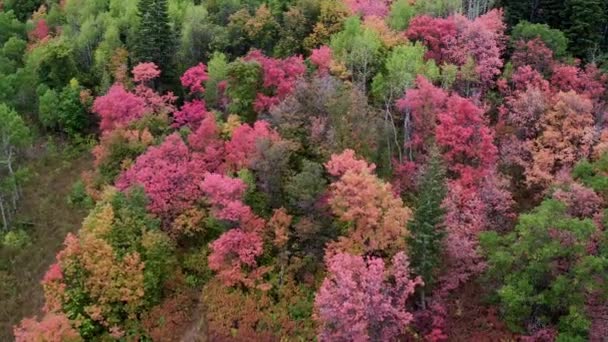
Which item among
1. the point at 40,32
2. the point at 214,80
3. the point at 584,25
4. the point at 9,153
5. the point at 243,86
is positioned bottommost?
the point at 9,153

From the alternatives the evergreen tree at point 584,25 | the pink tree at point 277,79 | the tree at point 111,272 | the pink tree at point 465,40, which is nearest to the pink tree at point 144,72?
the pink tree at point 277,79

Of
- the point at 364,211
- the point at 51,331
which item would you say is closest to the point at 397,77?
the point at 364,211

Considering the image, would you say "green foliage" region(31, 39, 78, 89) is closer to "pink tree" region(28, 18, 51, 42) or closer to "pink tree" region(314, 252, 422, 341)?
"pink tree" region(28, 18, 51, 42)

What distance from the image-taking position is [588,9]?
71.2 m

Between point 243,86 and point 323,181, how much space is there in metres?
16.7

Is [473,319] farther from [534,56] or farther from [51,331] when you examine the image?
[51,331]

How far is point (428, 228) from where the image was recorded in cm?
4866

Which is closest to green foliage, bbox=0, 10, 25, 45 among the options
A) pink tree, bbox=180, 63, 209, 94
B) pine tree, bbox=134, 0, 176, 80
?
pine tree, bbox=134, 0, 176, 80

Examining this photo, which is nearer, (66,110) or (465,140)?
(465,140)

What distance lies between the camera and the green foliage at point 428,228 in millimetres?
48719

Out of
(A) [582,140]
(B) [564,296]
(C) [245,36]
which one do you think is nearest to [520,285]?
(B) [564,296]

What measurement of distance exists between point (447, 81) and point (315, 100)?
15.1 m

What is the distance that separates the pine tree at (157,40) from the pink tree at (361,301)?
37853 mm

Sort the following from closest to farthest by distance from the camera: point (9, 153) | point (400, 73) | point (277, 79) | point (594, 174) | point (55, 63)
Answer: point (594, 174)
point (400, 73)
point (277, 79)
point (9, 153)
point (55, 63)
